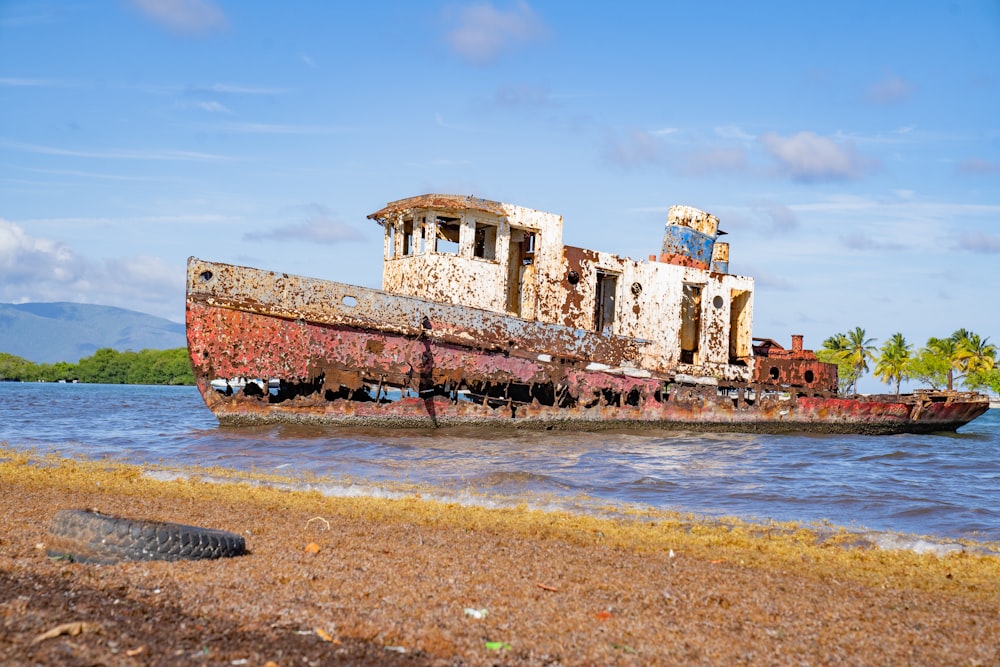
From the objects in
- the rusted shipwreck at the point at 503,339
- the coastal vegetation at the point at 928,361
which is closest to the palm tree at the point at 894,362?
the coastal vegetation at the point at 928,361

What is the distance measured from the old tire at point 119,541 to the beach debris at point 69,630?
1.30m

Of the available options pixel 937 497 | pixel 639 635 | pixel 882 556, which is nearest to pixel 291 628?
pixel 639 635

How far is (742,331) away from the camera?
725 inches

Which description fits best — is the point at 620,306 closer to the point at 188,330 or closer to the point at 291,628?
the point at 188,330

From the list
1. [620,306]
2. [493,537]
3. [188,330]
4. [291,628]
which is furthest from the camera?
[620,306]

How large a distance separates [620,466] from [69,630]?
775 cm

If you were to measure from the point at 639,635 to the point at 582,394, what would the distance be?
11.5 meters

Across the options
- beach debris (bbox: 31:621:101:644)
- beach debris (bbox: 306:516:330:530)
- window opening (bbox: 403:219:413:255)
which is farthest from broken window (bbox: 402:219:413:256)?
beach debris (bbox: 31:621:101:644)

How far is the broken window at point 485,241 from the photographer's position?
1499 centimetres

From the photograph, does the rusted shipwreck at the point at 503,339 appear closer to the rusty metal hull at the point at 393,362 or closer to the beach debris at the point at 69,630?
the rusty metal hull at the point at 393,362

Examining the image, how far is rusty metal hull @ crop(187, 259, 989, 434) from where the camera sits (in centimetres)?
1254

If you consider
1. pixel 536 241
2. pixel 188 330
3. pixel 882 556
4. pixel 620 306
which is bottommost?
pixel 882 556

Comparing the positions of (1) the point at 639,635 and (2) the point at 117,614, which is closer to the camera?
(2) the point at 117,614

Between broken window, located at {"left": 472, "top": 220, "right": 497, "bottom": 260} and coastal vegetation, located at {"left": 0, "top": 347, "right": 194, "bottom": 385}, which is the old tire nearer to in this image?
broken window, located at {"left": 472, "top": 220, "right": 497, "bottom": 260}
